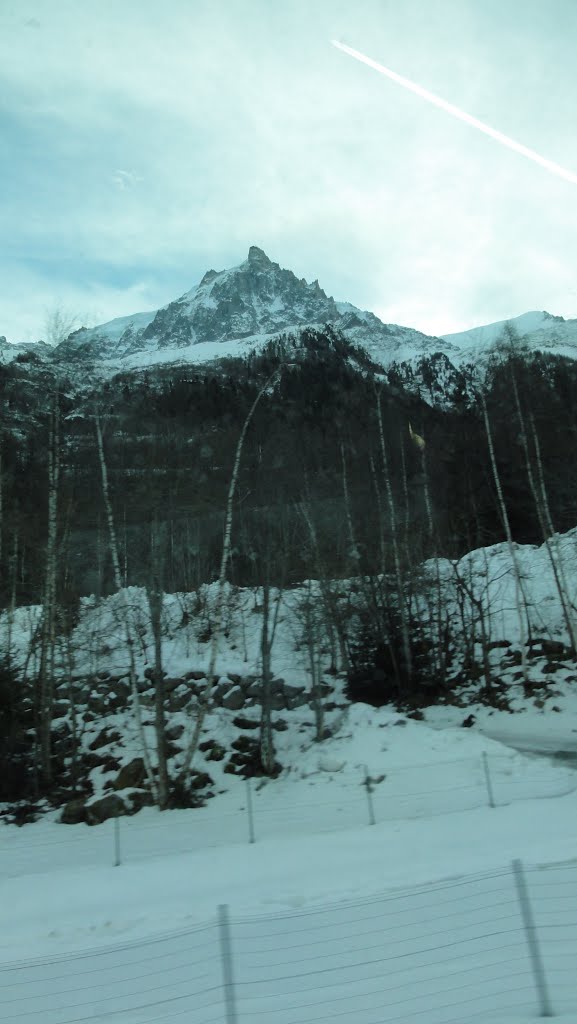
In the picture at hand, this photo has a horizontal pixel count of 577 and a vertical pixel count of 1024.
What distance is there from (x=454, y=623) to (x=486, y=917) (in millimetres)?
17198

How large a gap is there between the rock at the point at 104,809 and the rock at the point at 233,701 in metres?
5.47

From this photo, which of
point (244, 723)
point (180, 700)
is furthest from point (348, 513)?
point (180, 700)

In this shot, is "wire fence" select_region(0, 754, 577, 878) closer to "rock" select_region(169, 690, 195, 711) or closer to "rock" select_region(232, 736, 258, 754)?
"rock" select_region(232, 736, 258, 754)

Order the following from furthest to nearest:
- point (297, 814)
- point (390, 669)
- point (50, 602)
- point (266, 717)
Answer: point (390, 669) → point (266, 717) → point (50, 602) → point (297, 814)

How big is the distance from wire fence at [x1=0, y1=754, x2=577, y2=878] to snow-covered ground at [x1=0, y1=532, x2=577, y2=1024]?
0.05 meters

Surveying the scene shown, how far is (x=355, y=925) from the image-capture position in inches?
247

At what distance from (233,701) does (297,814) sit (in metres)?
6.84

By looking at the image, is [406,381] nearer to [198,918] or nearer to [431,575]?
[431,575]

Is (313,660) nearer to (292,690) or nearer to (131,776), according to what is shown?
(292,690)

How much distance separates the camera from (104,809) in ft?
41.9

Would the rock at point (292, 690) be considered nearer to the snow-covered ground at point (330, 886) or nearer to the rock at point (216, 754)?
the snow-covered ground at point (330, 886)

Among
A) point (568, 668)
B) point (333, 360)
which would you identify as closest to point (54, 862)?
point (568, 668)

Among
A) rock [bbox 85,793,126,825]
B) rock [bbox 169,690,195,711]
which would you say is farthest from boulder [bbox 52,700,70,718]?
rock [bbox 85,793,126,825]

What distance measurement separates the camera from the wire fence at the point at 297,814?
1072cm
